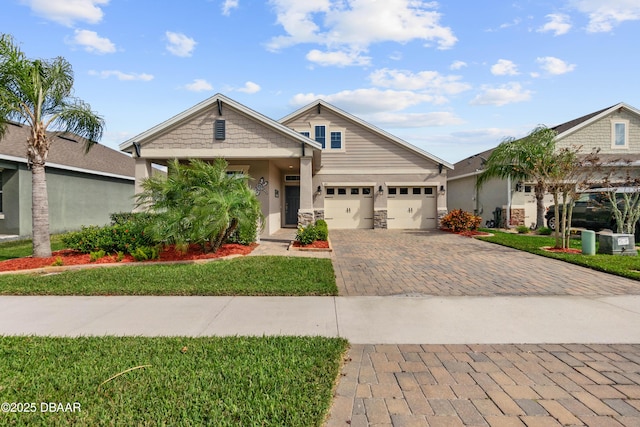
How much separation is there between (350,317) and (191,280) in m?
3.59

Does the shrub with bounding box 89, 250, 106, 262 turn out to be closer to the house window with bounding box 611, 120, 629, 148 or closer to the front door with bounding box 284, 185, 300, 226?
the front door with bounding box 284, 185, 300, 226

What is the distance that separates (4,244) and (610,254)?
808 inches

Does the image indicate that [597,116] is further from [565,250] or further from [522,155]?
[565,250]

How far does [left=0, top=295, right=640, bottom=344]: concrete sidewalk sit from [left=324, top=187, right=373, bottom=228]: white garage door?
45.2 ft

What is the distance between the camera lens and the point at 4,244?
42.9 feet

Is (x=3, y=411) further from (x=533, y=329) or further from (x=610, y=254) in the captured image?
(x=610, y=254)

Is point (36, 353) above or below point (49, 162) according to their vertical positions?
below

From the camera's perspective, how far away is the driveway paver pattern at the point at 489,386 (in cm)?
264

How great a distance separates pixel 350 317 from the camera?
4938 mm

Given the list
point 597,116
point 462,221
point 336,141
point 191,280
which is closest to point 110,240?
point 191,280

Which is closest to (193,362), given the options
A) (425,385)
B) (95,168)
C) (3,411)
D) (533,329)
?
(3,411)

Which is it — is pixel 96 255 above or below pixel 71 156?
below

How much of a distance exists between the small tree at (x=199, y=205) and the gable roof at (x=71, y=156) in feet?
12.8

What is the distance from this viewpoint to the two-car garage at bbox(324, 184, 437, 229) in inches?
771
